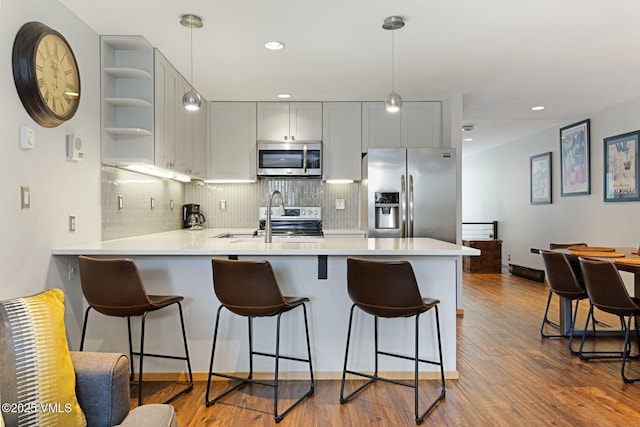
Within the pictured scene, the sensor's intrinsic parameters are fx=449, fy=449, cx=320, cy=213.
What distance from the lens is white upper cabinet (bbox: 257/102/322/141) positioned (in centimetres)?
518

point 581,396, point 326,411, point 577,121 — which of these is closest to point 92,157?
point 326,411

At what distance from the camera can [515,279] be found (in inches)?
293

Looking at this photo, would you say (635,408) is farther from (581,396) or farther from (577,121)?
(577,121)

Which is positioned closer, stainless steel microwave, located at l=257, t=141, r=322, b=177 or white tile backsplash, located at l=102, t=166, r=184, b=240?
white tile backsplash, located at l=102, t=166, r=184, b=240

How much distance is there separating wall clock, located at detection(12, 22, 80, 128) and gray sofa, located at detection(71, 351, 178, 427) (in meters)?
1.52

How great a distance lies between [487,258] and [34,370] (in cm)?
778

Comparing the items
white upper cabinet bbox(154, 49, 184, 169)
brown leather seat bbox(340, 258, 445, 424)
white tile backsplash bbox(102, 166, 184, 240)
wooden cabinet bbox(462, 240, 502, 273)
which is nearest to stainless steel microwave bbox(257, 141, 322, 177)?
white tile backsplash bbox(102, 166, 184, 240)

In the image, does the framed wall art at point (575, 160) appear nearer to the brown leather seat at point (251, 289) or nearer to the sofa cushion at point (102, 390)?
the brown leather seat at point (251, 289)

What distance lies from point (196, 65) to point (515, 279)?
19.9 ft

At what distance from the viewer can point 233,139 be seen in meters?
5.20

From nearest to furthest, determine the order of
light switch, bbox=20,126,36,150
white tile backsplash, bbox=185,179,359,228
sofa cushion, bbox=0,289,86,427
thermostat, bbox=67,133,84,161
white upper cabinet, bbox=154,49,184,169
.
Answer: sofa cushion, bbox=0,289,86,427 < light switch, bbox=20,126,36,150 < thermostat, bbox=67,133,84,161 < white upper cabinet, bbox=154,49,184,169 < white tile backsplash, bbox=185,179,359,228

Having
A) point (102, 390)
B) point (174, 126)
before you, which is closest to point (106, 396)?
point (102, 390)

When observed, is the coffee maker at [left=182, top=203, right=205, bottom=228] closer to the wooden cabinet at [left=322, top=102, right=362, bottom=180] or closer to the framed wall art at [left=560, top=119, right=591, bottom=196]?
the wooden cabinet at [left=322, top=102, right=362, bottom=180]

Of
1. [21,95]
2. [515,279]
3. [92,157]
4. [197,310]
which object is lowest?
[515,279]
